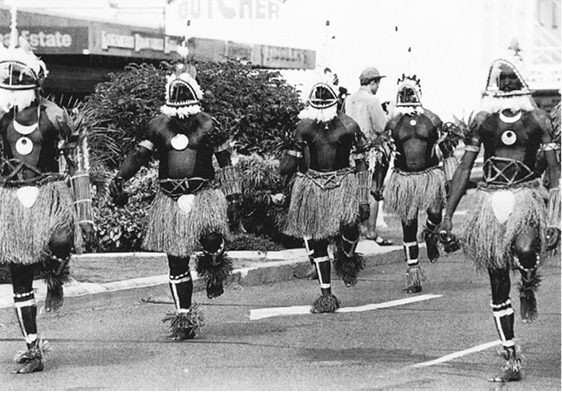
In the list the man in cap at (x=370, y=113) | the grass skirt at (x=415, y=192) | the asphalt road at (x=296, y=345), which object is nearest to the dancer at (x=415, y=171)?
the grass skirt at (x=415, y=192)

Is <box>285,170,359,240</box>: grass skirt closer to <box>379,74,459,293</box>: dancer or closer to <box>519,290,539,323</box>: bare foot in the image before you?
<box>379,74,459,293</box>: dancer

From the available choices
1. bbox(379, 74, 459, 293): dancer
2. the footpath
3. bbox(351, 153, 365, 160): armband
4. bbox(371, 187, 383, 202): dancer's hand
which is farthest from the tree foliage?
bbox(351, 153, 365, 160): armband

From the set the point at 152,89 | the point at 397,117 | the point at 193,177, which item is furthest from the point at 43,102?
the point at 152,89

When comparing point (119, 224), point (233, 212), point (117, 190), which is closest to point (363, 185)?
point (233, 212)

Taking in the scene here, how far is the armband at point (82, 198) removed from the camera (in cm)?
952

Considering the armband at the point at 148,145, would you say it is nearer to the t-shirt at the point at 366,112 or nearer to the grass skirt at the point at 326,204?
the grass skirt at the point at 326,204

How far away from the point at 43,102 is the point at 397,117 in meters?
5.27

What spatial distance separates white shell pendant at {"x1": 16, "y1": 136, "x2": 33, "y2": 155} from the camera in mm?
9328

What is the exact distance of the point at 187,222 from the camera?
10.5m

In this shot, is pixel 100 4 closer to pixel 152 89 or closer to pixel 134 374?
pixel 152 89

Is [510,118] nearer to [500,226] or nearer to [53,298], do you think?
[500,226]

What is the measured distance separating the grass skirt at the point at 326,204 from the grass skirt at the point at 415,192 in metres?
1.63

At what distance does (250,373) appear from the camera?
9023 millimetres

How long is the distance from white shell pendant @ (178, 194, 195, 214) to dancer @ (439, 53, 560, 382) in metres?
2.29
